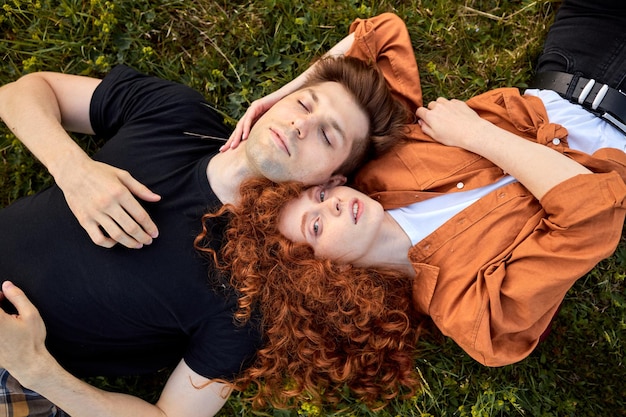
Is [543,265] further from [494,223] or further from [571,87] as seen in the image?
[571,87]

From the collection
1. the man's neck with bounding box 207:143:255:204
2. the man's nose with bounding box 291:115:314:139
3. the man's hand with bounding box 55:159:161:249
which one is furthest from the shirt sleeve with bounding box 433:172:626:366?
the man's hand with bounding box 55:159:161:249

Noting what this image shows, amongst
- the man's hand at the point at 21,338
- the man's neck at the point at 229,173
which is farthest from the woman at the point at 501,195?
the man's hand at the point at 21,338

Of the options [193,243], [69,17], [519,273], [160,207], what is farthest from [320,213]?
[69,17]

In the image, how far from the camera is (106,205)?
304 centimetres

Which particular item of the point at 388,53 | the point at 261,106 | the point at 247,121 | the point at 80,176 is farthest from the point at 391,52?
the point at 80,176

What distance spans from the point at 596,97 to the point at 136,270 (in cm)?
335

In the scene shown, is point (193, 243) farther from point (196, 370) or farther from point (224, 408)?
point (224, 408)

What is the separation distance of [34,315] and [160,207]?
1.00m

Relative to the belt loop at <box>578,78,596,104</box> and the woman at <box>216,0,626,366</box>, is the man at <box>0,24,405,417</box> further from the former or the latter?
the belt loop at <box>578,78,596,104</box>

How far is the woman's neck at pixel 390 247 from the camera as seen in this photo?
3396mm

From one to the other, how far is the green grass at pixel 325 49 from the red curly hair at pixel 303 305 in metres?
0.60

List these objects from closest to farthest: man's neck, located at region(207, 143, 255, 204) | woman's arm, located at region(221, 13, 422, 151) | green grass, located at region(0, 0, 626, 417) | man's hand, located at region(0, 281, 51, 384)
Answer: man's hand, located at region(0, 281, 51, 384) < man's neck, located at region(207, 143, 255, 204) < woman's arm, located at region(221, 13, 422, 151) < green grass, located at region(0, 0, 626, 417)

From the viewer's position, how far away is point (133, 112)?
362cm

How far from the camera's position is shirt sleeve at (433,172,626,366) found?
9.94 ft
